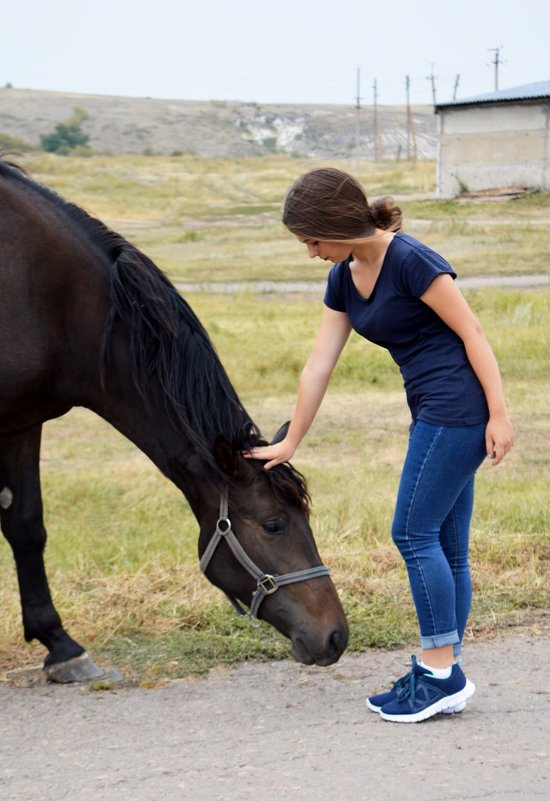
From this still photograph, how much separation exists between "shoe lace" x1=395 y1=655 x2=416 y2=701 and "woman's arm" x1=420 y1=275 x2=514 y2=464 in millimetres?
728

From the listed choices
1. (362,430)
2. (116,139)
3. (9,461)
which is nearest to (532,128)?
(362,430)

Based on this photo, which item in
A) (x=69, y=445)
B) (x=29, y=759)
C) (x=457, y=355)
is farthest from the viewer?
(x=69, y=445)

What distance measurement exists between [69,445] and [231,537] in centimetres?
561

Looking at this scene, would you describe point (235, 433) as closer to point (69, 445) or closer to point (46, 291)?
point (46, 291)

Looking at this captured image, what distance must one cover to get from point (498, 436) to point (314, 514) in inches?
112

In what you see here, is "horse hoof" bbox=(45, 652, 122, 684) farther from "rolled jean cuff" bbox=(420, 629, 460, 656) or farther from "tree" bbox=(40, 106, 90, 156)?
"tree" bbox=(40, 106, 90, 156)

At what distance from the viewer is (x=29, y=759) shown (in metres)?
3.36

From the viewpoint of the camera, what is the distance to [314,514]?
247 inches

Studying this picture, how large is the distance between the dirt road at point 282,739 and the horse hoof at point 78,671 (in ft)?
0.22

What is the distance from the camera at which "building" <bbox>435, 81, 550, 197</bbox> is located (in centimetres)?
3020

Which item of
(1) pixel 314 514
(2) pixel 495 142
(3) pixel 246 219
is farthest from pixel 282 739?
(3) pixel 246 219

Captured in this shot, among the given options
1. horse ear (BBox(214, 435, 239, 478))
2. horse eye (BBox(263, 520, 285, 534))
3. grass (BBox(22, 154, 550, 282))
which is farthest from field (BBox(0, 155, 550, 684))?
grass (BBox(22, 154, 550, 282))

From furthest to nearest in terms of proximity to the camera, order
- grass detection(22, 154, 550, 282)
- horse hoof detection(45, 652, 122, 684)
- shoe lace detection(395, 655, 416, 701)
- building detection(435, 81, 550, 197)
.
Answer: building detection(435, 81, 550, 197) → grass detection(22, 154, 550, 282) → horse hoof detection(45, 652, 122, 684) → shoe lace detection(395, 655, 416, 701)

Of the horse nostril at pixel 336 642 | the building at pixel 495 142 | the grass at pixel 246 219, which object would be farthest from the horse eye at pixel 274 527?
the building at pixel 495 142
